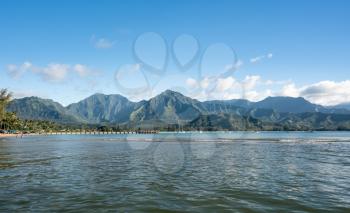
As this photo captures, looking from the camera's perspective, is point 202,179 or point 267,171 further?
point 267,171

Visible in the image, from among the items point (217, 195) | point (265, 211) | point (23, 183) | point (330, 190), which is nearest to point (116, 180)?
point (23, 183)

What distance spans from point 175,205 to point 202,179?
978 centimetres

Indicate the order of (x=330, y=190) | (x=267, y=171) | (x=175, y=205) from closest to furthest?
(x=175, y=205) → (x=330, y=190) → (x=267, y=171)

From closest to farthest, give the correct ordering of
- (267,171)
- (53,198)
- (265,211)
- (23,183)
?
(265,211)
(53,198)
(23,183)
(267,171)

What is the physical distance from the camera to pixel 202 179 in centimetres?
2898

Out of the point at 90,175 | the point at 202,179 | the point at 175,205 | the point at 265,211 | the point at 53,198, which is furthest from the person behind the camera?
the point at 90,175

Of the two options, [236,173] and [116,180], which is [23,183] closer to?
[116,180]

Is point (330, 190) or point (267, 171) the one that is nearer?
point (330, 190)

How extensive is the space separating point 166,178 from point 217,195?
8.41 m

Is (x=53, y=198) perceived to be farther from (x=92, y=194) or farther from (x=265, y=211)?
(x=265, y=211)

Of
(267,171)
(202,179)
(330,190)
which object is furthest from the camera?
(267,171)

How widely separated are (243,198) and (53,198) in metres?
12.1

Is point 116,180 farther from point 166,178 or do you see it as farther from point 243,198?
point 243,198

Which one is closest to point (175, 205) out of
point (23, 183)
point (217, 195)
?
point (217, 195)
